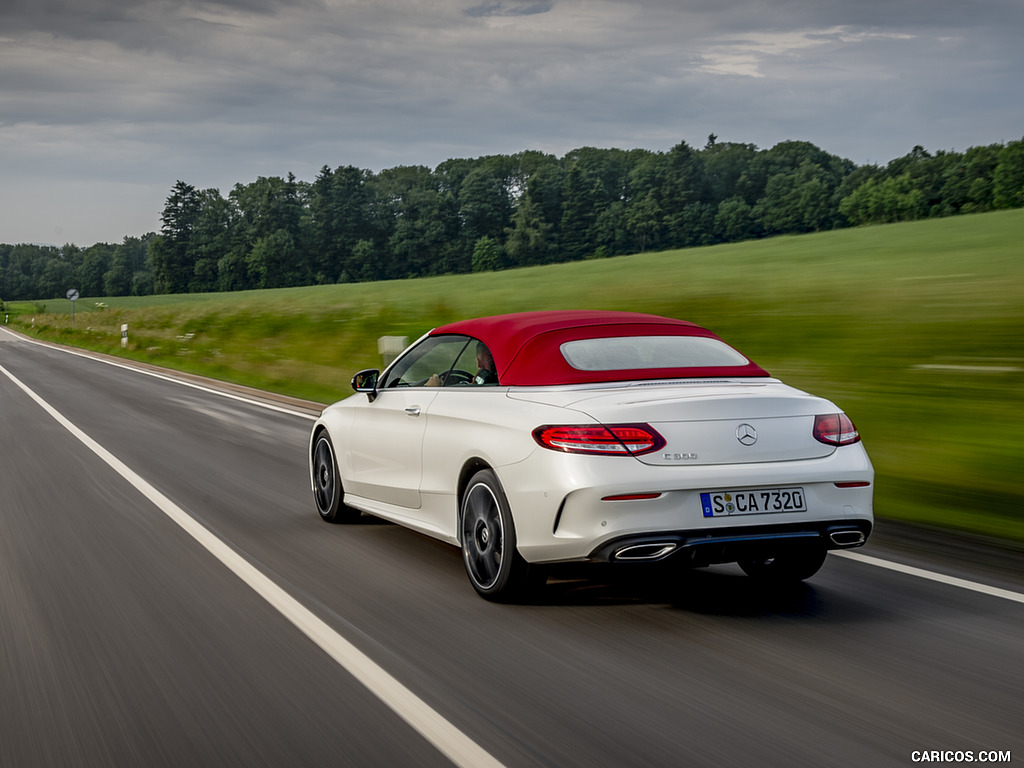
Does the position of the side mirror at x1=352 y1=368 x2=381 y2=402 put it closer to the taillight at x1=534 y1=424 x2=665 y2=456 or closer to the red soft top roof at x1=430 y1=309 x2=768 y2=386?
the red soft top roof at x1=430 y1=309 x2=768 y2=386

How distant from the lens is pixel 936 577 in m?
6.16

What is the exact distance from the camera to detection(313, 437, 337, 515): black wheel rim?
26.7 ft

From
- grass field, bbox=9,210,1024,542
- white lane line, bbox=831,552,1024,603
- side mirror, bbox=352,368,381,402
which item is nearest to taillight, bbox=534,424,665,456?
white lane line, bbox=831,552,1024,603

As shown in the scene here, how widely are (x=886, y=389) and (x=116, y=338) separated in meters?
43.5

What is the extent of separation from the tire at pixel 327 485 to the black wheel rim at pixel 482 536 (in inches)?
85.9

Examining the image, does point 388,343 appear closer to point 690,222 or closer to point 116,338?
point 116,338

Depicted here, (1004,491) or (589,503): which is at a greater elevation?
(589,503)

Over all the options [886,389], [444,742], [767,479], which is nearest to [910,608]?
[767,479]

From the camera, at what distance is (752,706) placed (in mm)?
4043

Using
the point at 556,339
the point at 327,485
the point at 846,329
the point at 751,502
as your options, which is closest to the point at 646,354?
the point at 556,339

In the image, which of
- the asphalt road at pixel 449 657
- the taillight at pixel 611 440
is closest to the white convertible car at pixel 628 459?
the taillight at pixel 611 440

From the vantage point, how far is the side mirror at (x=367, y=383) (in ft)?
24.4

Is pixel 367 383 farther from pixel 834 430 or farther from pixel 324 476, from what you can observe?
pixel 834 430

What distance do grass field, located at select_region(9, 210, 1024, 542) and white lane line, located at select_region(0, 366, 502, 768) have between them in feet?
15.5
